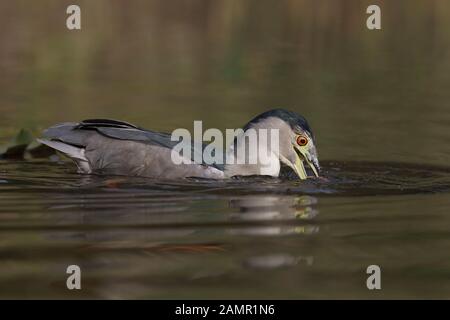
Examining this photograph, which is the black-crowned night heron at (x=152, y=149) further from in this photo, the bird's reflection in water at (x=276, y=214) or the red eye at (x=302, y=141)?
the bird's reflection in water at (x=276, y=214)

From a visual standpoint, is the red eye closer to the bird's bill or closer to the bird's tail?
the bird's bill

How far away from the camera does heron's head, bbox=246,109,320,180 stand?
440 inches

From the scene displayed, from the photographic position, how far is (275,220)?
29.5 feet

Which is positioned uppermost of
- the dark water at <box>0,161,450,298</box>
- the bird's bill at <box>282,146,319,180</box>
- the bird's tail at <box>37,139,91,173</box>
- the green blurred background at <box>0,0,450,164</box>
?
the green blurred background at <box>0,0,450,164</box>

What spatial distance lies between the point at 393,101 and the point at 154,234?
9.51m

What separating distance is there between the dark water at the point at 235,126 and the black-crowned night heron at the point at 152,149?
0.27m

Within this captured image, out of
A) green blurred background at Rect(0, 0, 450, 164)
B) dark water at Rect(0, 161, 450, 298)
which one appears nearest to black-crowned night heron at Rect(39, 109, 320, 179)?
dark water at Rect(0, 161, 450, 298)

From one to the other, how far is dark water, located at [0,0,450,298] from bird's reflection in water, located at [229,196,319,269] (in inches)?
0.8

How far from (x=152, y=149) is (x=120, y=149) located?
36cm

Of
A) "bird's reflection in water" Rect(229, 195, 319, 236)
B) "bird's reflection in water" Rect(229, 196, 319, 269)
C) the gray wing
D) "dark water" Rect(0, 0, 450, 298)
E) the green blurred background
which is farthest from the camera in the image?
the green blurred background

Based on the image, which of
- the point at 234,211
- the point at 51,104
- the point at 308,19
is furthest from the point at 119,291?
the point at 308,19

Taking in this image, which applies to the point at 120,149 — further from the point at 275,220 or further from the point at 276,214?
the point at 275,220

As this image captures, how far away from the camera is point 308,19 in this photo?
1014 inches

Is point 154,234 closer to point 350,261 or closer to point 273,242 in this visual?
point 273,242
